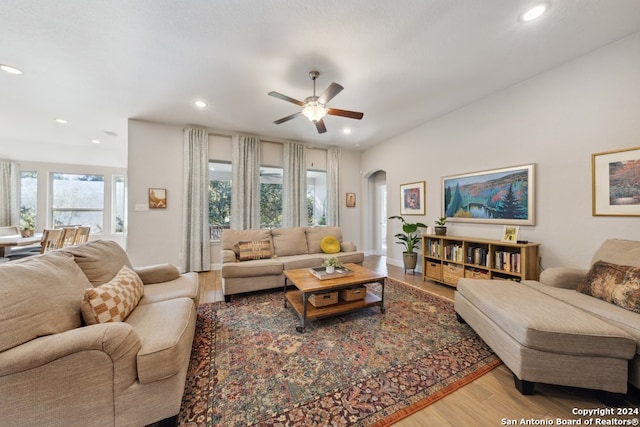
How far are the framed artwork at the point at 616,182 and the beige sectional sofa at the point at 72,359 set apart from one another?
393 cm

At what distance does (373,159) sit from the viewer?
5.68 meters

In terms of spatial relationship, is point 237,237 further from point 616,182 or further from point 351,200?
point 616,182

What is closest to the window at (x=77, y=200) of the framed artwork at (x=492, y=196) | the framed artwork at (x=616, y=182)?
the framed artwork at (x=492, y=196)

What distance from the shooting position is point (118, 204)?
20.8 ft

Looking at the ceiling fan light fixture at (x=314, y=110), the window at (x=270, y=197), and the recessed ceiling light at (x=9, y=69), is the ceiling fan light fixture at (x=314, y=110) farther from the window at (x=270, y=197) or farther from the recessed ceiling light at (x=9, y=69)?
the recessed ceiling light at (x=9, y=69)

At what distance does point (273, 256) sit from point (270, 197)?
1.99m

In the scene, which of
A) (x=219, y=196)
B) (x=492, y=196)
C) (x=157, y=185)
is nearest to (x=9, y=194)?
(x=157, y=185)

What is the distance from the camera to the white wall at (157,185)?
161 inches

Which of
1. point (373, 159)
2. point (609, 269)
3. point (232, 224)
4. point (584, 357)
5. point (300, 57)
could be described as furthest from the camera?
point (373, 159)

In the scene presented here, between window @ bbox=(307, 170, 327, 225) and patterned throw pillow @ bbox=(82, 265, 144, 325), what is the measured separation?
13.9 ft

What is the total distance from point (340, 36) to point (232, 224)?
3.77 meters

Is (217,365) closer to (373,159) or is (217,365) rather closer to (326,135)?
(326,135)

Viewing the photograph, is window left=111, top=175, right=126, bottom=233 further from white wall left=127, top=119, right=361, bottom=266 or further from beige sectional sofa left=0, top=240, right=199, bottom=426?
beige sectional sofa left=0, top=240, right=199, bottom=426

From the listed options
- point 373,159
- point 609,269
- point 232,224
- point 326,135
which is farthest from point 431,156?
point 232,224
